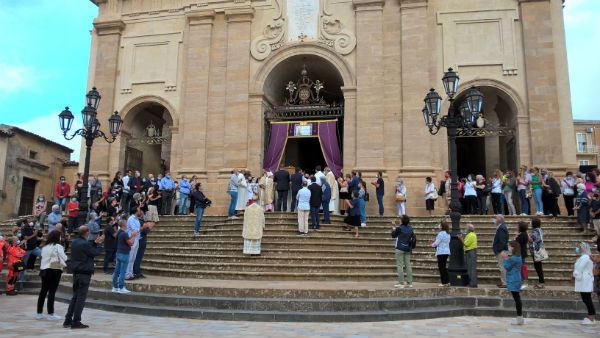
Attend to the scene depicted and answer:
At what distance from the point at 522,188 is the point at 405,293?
7.23m

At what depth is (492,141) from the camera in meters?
19.6

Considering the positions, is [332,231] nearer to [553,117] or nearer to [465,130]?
[465,130]

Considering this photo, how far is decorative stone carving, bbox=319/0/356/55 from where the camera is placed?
1831cm

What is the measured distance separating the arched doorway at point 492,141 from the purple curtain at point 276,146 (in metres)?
6.97

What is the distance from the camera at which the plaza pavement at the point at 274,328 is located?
6.59m

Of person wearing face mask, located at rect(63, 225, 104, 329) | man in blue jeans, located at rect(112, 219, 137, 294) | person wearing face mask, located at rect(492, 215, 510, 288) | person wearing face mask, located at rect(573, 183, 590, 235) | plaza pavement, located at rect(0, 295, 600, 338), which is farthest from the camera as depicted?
person wearing face mask, located at rect(573, 183, 590, 235)

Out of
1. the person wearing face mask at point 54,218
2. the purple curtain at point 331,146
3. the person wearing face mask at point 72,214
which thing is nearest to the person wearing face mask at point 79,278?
the person wearing face mask at point 54,218

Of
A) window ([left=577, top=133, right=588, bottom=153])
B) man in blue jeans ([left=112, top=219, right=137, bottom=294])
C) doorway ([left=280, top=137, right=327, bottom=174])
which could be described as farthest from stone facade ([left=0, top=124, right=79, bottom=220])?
window ([left=577, top=133, right=588, bottom=153])

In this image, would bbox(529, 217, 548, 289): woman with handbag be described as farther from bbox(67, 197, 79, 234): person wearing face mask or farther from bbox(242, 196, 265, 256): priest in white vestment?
bbox(67, 197, 79, 234): person wearing face mask

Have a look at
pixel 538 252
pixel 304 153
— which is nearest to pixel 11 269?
pixel 538 252

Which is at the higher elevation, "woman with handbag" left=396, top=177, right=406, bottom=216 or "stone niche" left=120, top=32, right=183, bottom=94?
"stone niche" left=120, top=32, right=183, bottom=94

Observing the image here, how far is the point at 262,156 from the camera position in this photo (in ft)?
61.1

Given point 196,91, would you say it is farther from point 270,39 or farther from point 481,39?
point 481,39

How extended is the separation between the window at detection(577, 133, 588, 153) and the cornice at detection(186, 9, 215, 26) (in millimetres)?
34348
